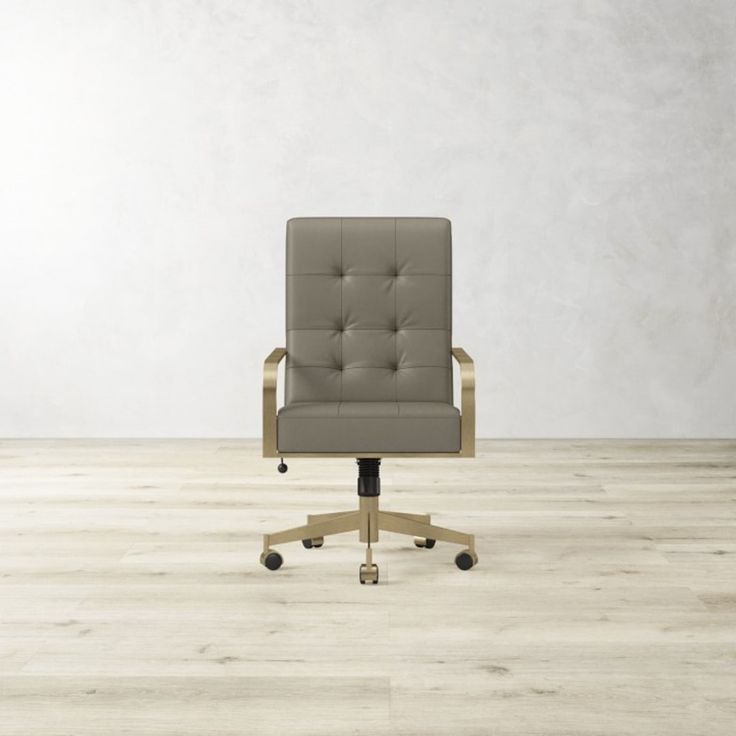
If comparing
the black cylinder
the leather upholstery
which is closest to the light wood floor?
the black cylinder

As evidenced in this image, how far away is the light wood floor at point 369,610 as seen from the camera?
197 cm

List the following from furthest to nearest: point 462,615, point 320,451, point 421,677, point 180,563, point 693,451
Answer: point 693,451, point 180,563, point 320,451, point 462,615, point 421,677

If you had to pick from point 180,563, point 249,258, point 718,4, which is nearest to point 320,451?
point 180,563

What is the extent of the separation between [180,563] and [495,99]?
3.02 metres

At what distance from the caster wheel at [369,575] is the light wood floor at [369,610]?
0.12 ft

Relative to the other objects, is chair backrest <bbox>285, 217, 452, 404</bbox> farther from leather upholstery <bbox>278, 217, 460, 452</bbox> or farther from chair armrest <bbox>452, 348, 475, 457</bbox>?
chair armrest <bbox>452, 348, 475, 457</bbox>

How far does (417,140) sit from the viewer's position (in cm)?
491

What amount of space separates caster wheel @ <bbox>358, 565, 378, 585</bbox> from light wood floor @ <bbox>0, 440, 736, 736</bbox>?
4 cm

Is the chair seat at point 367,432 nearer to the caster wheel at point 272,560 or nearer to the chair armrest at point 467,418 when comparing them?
the chair armrest at point 467,418

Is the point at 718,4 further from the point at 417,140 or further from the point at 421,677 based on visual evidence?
the point at 421,677

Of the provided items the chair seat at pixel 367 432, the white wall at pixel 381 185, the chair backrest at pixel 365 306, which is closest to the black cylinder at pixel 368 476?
the chair seat at pixel 367 432

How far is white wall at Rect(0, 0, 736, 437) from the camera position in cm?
488

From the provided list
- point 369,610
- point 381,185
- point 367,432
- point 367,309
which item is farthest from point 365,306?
point 381,185

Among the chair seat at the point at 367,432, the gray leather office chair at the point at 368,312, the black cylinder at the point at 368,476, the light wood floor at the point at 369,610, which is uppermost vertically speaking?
the gray leather office chair at the point at 368,312
